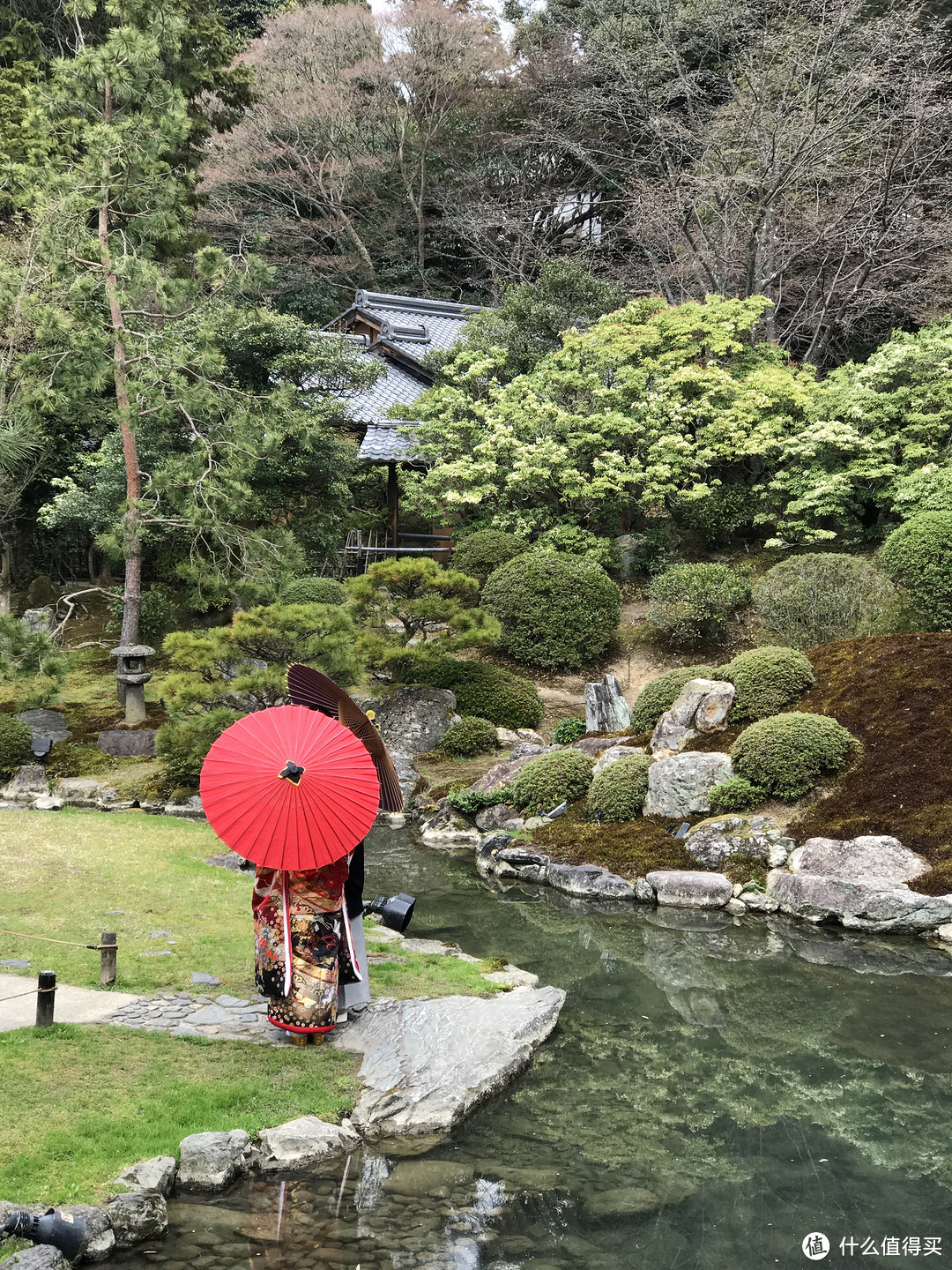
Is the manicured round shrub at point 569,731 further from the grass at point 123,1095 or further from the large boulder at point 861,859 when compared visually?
the grass at point 123,1095

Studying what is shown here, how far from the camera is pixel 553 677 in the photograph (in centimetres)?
1545

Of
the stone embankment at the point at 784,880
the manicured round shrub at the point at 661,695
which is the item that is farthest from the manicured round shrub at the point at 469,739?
the stone embankment at the point at 784,880

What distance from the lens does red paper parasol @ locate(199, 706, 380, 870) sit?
15.5 ft

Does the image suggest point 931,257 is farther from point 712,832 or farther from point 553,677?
point 712,832

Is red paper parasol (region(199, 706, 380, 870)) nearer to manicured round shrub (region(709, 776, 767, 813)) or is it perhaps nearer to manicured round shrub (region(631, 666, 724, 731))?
Answer: manicured round shrub (region(709, 776, 767, 813))

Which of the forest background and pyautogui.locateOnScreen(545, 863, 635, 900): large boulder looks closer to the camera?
pyautogui.locateOnScreen(545, 863, 635, 900): large boulder

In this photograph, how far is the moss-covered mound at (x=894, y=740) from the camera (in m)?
8.78

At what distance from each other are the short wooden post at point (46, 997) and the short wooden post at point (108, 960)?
70cm

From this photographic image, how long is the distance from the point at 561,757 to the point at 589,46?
1931cm

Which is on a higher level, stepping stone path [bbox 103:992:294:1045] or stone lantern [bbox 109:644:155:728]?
stone lantern [bbox 109:644:155:728]

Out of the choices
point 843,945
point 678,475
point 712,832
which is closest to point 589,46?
point 678,475

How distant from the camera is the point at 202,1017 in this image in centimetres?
550

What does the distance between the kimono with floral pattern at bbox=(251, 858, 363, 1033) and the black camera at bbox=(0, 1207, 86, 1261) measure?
63.1 inches

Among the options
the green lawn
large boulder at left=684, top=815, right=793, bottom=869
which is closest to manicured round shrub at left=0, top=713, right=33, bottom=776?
the green lawn
